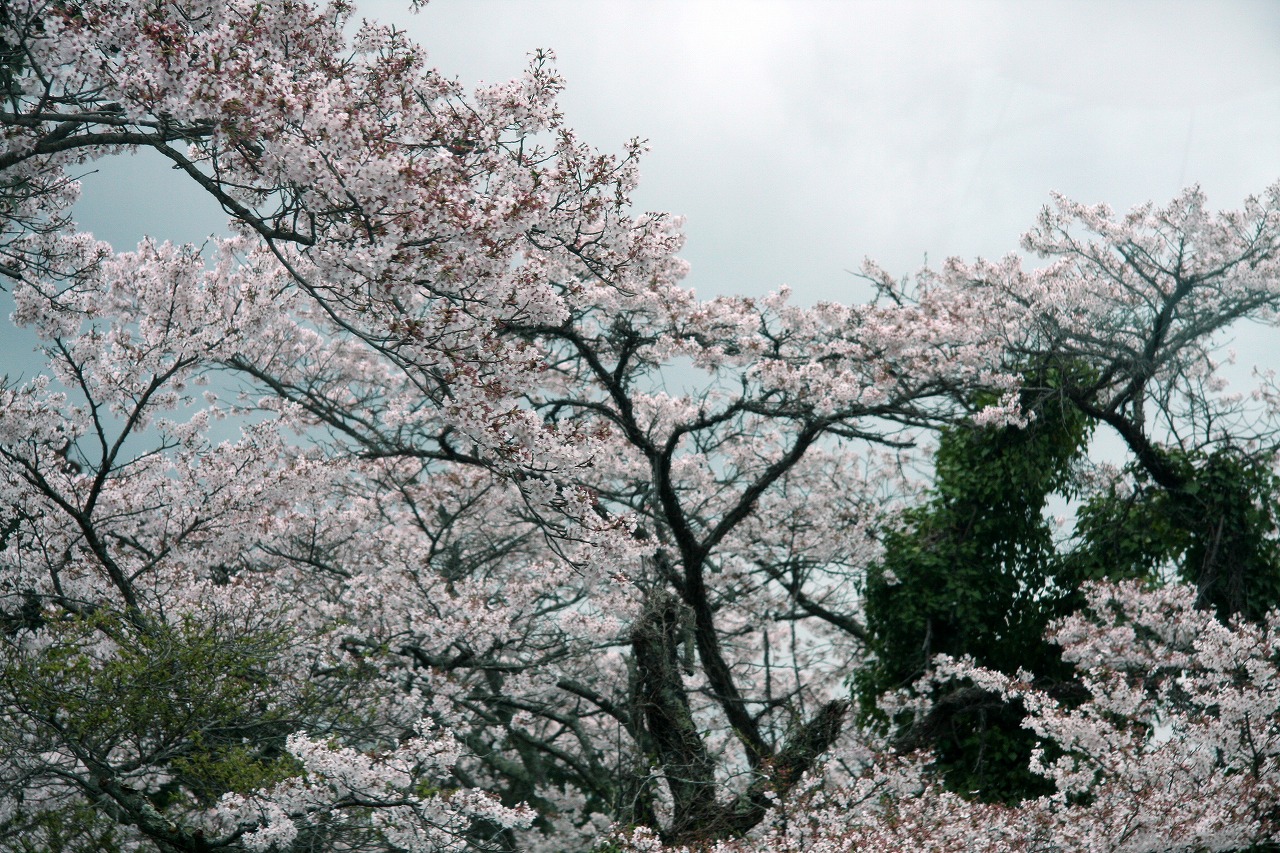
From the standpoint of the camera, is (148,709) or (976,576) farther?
(976,576)

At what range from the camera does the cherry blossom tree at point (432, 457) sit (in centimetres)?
498

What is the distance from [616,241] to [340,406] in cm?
483

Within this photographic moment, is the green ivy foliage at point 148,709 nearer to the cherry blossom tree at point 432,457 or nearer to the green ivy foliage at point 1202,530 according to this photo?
the cherry blossom tree at point 432,457

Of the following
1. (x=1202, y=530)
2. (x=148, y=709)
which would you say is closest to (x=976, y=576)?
(x=1202, y=530)

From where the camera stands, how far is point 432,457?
373 inches

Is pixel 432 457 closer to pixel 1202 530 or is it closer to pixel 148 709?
pixel 148 709

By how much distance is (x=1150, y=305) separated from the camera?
9.66m

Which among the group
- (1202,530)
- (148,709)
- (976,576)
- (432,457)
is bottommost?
(148,709)

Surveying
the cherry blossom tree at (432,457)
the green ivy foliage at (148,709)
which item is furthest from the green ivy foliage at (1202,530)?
the green ivy foliage at (148,709)

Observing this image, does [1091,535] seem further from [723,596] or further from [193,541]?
[193,541]

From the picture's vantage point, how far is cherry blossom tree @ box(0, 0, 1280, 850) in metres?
4.98

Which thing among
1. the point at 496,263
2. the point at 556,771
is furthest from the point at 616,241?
the point at 556,771

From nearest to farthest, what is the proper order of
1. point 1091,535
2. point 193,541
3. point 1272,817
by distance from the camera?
point 1272,817 → point 193,541 → point 1091,535

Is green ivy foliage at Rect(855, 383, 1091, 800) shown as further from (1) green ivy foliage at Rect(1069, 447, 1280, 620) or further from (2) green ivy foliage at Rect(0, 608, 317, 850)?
(2) green ivy foliage at Rect(0, 608, 317, 850)
